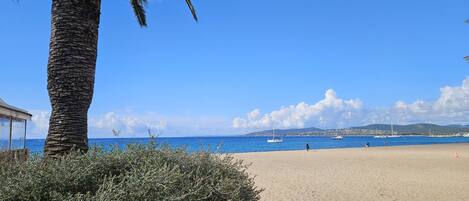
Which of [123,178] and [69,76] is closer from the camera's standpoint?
[123,178]

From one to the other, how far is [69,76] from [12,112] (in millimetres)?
7979

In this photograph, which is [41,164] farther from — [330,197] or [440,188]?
[440,188]

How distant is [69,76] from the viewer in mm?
5742

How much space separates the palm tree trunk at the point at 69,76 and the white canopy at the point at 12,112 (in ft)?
21.6

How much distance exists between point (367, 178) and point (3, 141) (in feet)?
43.9

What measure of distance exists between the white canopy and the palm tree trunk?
6.57 m

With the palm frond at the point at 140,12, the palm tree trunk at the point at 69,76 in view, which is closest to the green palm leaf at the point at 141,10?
the palm frond at the point at 140,12

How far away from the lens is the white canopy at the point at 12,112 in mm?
11511

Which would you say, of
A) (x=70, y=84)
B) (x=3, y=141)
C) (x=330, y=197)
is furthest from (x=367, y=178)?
(x=70, y=84)

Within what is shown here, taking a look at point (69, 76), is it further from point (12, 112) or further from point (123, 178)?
point (12, 112)

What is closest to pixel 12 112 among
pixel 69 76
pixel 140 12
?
pixel 140 12

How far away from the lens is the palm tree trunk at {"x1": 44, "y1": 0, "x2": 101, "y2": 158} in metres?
5.62

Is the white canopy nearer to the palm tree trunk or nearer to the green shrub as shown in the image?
the palm tree trunk

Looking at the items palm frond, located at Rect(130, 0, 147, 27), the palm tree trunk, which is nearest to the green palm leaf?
palm frond, located at Rect(130, 0, 147, 27)
